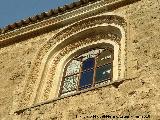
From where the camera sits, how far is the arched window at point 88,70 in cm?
845

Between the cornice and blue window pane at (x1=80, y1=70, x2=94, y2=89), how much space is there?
1714 millimetres

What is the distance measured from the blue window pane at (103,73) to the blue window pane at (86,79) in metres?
0.14

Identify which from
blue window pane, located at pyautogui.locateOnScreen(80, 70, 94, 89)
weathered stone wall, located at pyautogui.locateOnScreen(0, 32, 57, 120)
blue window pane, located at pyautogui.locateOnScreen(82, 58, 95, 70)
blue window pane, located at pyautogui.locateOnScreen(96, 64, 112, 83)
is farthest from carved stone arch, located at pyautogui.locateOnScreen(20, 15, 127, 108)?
blue window pane, located at pyautogui.locateOnScreen(80, 70, 94, 89)

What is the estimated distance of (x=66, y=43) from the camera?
975 centimetres

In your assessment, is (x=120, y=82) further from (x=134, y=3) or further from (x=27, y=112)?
(x=134, y=3)

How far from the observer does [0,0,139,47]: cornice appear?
32.1 ft

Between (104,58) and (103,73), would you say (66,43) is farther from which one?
(103,73)

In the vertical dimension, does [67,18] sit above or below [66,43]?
above

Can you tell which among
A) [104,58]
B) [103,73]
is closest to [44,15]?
[104,58]

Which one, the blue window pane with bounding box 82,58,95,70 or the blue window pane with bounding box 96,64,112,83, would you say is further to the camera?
the blue window pane with bounding box 82,58,95,70

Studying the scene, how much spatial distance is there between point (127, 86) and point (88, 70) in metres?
1.66

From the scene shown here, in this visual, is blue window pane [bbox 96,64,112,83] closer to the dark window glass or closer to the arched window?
the arched window

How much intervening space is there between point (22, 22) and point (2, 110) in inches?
116

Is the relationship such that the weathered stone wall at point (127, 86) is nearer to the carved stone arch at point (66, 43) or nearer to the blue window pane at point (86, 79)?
the carved stone arch at point (66, 43)
